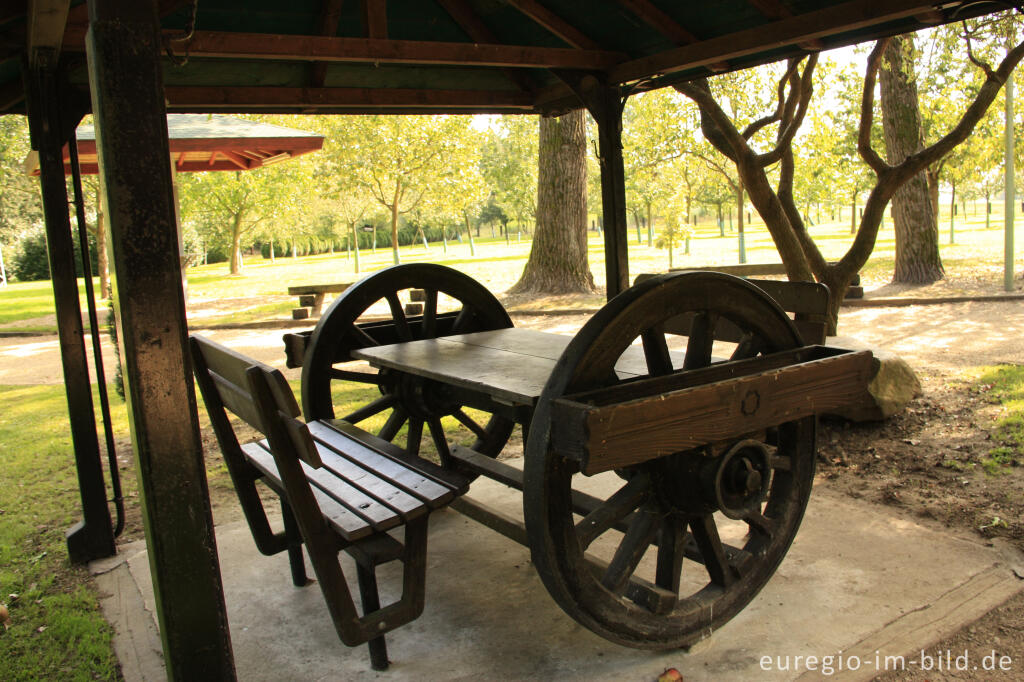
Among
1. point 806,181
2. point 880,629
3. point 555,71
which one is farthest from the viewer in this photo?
point 806,181

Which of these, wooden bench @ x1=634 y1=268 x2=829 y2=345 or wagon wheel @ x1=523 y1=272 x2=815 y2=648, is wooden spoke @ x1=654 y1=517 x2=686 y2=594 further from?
wooden bench @ x1=634 y1=268 x2=829 y2=345

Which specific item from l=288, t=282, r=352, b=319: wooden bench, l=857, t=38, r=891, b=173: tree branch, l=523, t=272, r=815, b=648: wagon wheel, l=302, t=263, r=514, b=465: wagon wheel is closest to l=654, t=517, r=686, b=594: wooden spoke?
l=523, t=272, r=815, b=648: wagon wheel

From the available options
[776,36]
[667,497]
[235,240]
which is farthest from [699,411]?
[235,240]

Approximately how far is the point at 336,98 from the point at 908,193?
1259cm

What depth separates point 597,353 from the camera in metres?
2.41

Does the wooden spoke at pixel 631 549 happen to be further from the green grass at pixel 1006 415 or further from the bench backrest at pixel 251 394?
the green grass at pixel 1006 415

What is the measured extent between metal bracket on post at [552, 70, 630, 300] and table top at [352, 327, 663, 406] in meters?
1.11

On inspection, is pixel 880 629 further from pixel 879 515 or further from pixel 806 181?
pixel 806 181

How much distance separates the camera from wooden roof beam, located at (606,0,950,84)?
3.66 m

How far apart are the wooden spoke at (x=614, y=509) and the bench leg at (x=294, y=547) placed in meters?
1.28

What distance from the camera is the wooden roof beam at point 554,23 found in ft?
14.9

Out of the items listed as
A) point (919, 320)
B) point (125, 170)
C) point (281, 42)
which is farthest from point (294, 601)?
point (919, 320)

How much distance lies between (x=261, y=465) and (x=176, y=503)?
1.08 meters

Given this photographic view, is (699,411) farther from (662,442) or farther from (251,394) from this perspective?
(251,394)
